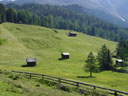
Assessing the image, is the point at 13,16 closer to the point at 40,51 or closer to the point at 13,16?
the point at 13,16

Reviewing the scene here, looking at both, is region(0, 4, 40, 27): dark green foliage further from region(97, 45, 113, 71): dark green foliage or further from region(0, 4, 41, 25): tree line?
region(97, 45, 113, 71): dark green foliage

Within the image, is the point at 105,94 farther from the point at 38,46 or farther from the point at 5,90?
the point at 38,46

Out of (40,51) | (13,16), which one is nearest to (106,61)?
(40,51)

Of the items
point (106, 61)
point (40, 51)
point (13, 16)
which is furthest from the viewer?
point (13, 16)

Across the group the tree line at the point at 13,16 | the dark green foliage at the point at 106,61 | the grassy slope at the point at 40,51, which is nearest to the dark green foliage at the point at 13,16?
the tree line at the point at 13,16

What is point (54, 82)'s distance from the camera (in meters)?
27.8

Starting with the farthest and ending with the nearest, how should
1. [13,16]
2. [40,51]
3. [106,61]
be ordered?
[13,16] < [40,51] < [106,61]

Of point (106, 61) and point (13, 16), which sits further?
point (13, 16)

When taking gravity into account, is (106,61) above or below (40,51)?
below

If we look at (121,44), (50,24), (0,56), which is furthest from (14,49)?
(50,24)

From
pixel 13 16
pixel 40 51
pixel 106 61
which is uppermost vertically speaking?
pixel 13 16

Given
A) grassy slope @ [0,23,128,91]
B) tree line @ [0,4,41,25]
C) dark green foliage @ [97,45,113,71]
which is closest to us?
grassy slope @ [0,23,128,91]

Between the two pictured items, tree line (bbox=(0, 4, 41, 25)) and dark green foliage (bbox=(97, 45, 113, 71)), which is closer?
dark green foliage (bbox=(97, 45, 113, 71))

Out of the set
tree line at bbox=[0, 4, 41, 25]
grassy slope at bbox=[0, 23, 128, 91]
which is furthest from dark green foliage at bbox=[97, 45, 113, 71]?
tree line at bbox=[0, 4, 41, 25]
